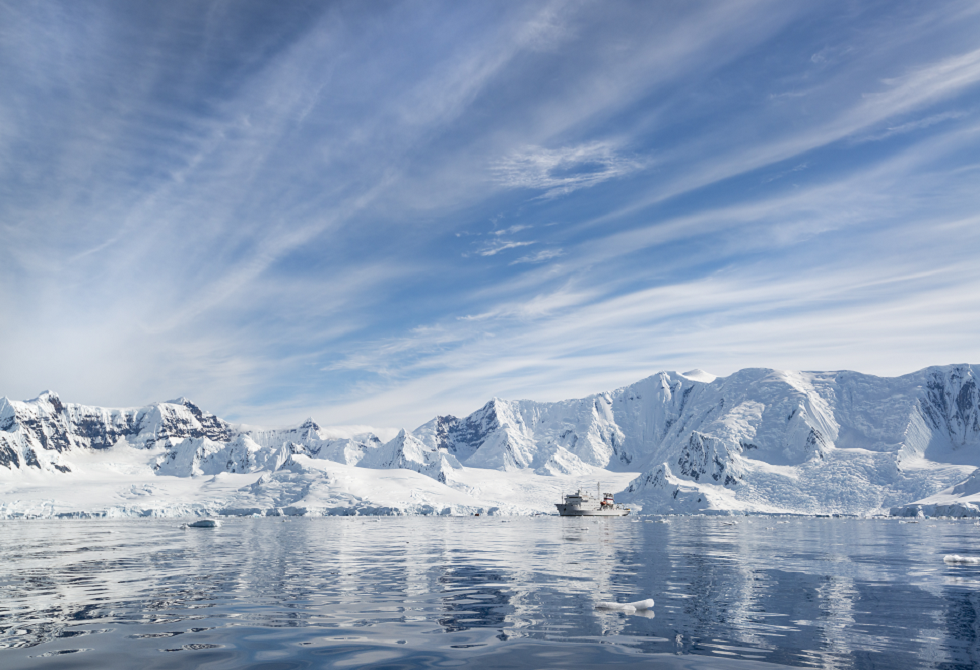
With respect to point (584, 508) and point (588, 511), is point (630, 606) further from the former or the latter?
point (584, 508)

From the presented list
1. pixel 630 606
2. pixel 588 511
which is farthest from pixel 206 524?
pixel 588 511

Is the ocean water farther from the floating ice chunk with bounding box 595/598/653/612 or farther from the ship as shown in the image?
the ship

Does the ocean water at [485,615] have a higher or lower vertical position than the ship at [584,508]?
higher

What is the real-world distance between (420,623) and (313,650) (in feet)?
13.6

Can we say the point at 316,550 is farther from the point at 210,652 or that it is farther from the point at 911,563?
the point at 911,563

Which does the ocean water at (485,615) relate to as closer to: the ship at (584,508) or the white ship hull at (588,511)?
the white ship hull at (588,511)

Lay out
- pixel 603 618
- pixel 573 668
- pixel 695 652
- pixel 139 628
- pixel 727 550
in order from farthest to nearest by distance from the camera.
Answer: pixel 727 550
pixel 603 618
pixel 139 628
pixel 695 652
pixel 573 668

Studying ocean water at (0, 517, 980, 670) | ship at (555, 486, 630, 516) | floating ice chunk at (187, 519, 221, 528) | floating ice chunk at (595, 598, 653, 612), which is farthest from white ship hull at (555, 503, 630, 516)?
floating ice chunk at (595, 598, 653, 612)

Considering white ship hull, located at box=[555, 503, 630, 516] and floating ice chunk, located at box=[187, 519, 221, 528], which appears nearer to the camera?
floating ice chunk, located at box=[187, 519, 221, 528]

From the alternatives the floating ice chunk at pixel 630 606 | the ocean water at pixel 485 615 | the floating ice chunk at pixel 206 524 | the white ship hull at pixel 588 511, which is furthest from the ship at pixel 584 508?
the floating ice chunk at pixel 630 606

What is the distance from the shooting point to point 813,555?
4191 cm

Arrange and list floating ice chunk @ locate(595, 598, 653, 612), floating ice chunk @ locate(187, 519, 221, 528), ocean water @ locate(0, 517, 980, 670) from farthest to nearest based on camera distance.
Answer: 1. floating ice chunk @ locate(187, 519, 221, 528)
2. floating ice chunk @ locate(595, 598, 653, 612)
3. ocean water @ locate(0, 517, 980, 670)

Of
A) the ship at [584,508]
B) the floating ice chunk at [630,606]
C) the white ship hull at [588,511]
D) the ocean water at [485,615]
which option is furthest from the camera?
the ship at [584,508]

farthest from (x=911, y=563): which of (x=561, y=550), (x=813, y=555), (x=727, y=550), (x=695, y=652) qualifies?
(x=695, y=652)
